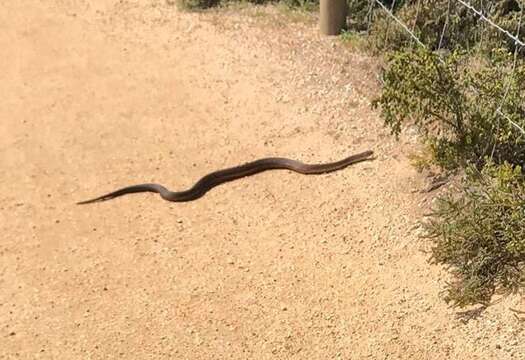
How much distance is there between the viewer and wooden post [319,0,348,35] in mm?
7484

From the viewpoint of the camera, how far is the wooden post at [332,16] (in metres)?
7.48

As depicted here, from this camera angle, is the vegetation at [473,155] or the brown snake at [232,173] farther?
the brown snake at [232,173]

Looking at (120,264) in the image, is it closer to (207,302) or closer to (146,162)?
(207,302)

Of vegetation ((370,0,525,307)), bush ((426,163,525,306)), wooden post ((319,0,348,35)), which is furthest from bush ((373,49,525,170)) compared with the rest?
wooden post ((319,0,348,35))

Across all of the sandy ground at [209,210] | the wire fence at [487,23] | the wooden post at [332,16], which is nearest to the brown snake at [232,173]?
the sandy ground at [209,210]

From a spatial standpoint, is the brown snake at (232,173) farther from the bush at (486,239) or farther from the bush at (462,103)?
the bush at (486,239)

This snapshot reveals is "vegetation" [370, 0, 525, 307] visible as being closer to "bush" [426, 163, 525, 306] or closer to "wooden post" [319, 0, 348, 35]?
"bush" [426, 163, 525, 306]

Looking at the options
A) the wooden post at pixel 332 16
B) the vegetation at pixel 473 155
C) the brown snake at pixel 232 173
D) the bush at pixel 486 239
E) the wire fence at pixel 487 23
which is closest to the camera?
the bush at pixel 486 239

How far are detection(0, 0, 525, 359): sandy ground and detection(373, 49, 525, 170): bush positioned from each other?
1.63 feet

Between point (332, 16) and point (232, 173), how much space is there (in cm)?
242

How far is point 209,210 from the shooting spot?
5590 millimetres

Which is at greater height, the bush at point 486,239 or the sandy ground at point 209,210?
the bush at point 486,239

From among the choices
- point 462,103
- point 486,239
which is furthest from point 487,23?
point 486,239

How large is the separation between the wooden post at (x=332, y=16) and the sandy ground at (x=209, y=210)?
0.13m
